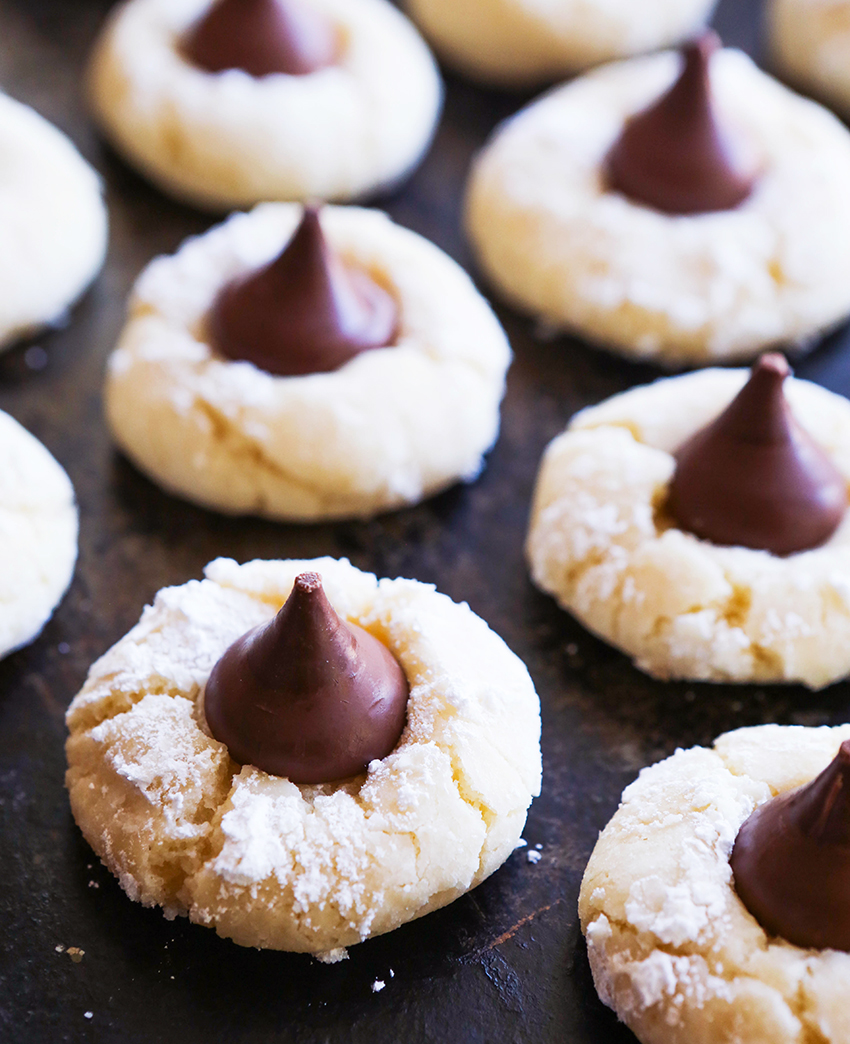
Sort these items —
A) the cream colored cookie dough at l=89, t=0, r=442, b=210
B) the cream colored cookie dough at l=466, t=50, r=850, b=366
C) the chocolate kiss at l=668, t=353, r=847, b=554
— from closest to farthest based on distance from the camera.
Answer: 1. the chocolate kiss at l=668, t=353, r=847, b=554
2. the cream colored cookie dough at l=466, t=50, r=850, b=366
3. the cream colored cookie dough at l=89, t=0, r=442, b=210

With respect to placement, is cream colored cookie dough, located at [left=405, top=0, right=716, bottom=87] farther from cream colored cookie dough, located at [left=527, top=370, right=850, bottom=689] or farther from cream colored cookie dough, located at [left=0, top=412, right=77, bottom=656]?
cream colored cookie dough, located at [left=0, top=412, right=77, bottom=656]

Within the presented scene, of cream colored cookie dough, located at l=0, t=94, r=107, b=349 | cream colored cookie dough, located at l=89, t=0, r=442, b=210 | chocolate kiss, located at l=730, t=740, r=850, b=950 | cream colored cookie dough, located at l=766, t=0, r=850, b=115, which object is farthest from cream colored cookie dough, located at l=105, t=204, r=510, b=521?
cream colored cookie dough, located at l=766, t=0, r=850, b=115

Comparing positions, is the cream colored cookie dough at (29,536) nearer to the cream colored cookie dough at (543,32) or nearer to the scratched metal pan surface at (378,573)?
the scratched metal pan surface at (378,573)

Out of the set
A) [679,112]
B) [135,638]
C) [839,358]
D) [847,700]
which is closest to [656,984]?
[847,700]

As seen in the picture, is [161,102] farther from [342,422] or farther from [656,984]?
[656,984]

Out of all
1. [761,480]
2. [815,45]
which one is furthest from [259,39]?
[761,480]

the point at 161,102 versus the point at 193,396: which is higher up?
the point at 161,102
